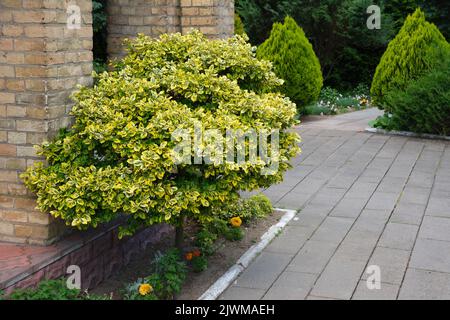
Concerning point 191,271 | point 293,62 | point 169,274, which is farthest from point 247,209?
point 293,62

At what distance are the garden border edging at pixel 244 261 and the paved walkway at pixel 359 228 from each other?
0.05 metres

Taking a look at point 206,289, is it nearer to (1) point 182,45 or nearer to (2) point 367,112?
(1) point 182,45

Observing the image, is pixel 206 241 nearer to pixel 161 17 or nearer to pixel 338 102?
pixel 161 17

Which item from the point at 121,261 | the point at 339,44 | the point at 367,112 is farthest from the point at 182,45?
the point at 339,44

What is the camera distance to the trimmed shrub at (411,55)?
11.1 metres

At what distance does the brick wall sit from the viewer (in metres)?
4.31

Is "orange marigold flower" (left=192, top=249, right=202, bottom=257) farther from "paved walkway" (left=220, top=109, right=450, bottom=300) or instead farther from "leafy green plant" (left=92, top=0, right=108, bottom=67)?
"leafy green plant" (left=92, top=0, right=108, bottom=67)

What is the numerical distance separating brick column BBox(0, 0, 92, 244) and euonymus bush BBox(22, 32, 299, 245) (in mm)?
134

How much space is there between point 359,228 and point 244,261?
4.58ft

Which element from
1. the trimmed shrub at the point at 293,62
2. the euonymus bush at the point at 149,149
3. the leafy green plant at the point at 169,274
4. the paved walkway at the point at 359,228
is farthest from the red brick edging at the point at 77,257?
the trimmed shrub at the point at 293,62

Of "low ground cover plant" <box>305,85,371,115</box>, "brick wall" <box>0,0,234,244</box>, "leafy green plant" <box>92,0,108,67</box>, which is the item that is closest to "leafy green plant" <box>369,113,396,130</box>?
"low ground cover plant" <box>305,85,371,115</box>

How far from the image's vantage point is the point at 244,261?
5.03m

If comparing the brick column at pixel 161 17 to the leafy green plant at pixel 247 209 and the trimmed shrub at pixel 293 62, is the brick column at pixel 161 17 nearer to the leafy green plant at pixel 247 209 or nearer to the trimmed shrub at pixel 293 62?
the leafy green plant at pixel 247 209

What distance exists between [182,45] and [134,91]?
78cm
